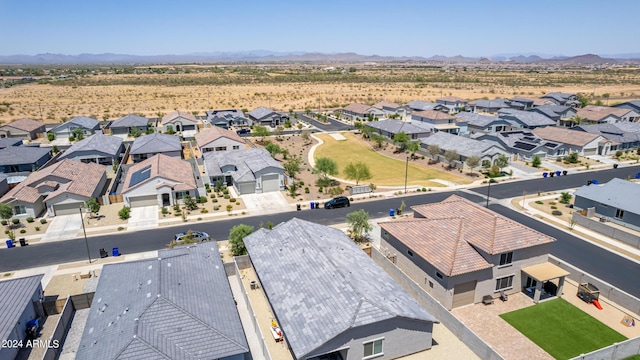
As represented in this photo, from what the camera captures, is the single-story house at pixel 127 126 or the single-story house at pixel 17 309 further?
the single-story house at pixel 127 126

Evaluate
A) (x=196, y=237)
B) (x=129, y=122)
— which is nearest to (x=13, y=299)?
(x=196, y=237)

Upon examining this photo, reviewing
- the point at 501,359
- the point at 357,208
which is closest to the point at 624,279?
the point at 501,359

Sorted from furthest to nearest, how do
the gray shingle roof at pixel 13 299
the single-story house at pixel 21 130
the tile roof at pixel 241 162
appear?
the single-story house at pixel 21 130
the tile roof at pixel 241 162
the gray shingle roof at pixel 13 299

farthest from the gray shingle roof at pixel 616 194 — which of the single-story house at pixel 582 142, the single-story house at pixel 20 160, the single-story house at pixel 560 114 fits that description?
the single-story house at pixel 20 160

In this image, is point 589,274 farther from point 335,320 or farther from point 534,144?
point 534,144

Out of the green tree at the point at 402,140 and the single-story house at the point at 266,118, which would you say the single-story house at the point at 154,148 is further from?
the green tree at the point at 402,140

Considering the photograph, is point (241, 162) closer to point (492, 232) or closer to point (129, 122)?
point (492, 232)
